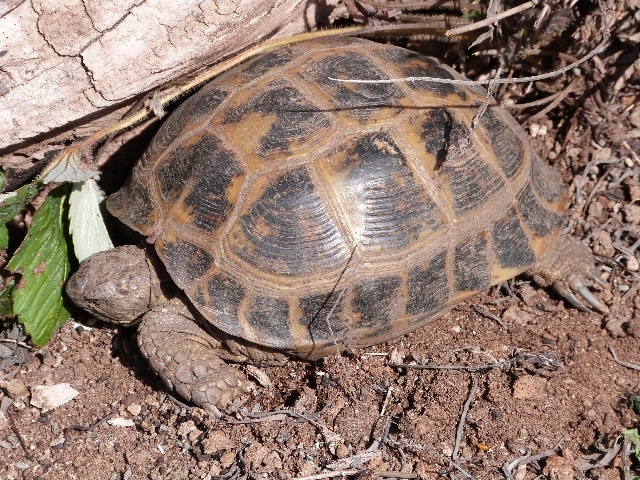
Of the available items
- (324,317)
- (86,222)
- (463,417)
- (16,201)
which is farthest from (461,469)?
(16,201)

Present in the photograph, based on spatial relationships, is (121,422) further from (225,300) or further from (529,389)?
(529,389)

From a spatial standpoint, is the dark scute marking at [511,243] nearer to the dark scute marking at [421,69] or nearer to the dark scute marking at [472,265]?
the dark scute marking at [472,265]

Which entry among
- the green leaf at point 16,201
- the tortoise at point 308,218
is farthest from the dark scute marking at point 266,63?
the green leaf at point 16,201

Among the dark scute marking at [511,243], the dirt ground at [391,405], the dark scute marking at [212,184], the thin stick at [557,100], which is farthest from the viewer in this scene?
the thin stick at [557,100]

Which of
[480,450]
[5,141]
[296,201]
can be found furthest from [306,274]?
[5,141]

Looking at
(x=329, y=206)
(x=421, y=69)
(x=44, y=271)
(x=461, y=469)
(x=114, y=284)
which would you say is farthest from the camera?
(x=44, y=271)

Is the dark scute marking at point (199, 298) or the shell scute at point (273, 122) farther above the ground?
the shell scute at point (273, 122)
